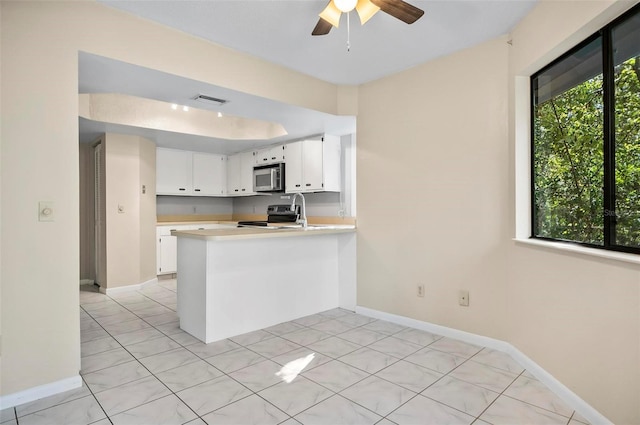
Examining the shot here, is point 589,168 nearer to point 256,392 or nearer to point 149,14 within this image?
point 256,392

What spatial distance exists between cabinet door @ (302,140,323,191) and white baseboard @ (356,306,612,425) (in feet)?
5.72

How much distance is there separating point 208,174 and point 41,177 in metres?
4.16

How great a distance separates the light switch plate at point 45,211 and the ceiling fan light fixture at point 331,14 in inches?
78.9

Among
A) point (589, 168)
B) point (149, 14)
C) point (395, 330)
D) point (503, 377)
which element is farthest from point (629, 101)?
point (149, 14)

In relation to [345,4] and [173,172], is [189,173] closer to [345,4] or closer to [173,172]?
[173,172]

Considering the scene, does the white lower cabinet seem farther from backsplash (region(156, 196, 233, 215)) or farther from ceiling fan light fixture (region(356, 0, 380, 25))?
ceiling fan light fixture (region(356, 0, 380, 25))

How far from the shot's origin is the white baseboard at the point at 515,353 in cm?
190

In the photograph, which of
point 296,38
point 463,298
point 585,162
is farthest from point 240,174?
point 585,162

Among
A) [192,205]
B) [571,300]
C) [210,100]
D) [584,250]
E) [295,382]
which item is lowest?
[295,382]

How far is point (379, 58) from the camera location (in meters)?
3.20

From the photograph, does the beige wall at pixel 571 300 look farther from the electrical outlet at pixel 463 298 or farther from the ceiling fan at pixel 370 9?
the ceiling fan at pixel 370 9

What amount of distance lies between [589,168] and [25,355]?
11.3ft

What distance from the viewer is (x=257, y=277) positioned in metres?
3.36

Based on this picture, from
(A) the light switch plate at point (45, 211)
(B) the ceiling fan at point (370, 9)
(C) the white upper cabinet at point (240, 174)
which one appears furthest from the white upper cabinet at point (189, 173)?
(B) the ceiling fan at point (370, 9)
